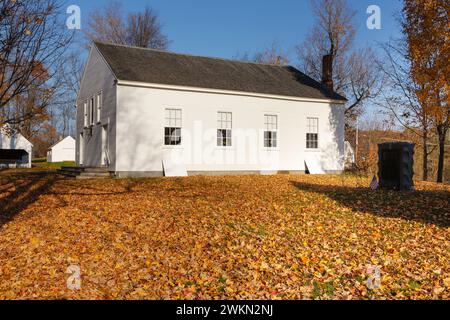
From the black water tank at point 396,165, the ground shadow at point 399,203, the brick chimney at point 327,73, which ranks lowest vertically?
the ground shadow at point 399,203

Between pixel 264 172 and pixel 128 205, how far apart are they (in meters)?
11.3

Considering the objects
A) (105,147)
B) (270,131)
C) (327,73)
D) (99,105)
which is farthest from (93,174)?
(327,73)

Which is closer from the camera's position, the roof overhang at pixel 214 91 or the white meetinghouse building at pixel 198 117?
the roof overhang at pixel 214 91

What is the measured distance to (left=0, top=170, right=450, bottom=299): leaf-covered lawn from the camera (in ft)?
16.1

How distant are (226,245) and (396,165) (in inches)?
344

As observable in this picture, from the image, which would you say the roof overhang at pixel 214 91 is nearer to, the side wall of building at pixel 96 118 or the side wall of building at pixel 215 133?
the side wall of building at pixel 215 133

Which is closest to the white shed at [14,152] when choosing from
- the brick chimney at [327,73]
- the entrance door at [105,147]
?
the entrance door at [105,147]

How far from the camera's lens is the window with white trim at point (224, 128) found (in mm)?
19594

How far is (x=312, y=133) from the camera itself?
72.7 ft

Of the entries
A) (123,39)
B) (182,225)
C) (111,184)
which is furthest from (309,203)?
(123,39)

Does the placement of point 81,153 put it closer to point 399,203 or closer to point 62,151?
point 399,203

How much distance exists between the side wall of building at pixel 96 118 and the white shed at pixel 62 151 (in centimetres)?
4784

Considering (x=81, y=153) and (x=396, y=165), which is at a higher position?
(x=81, y=153)

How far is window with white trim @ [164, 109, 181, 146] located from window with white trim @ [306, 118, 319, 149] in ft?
27.0
